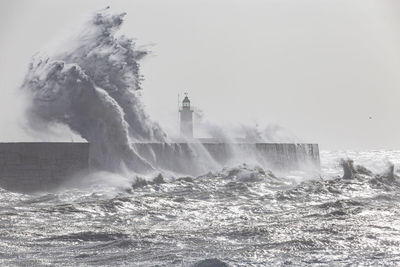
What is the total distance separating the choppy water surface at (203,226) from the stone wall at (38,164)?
29.5 inches

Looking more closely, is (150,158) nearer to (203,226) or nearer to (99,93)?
(99,93)

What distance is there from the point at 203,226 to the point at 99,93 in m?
11.4

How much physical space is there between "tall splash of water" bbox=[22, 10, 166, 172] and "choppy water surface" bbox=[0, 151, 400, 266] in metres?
4.03

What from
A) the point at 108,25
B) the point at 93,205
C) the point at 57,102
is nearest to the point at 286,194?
the point at 93,205

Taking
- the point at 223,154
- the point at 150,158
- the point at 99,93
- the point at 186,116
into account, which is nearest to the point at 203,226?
the point at 150,158

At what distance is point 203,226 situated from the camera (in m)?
8.92

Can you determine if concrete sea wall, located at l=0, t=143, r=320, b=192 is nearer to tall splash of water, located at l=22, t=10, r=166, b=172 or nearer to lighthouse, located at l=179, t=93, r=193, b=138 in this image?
tall splash of water, located at l=22, t=10, r=166, b=172

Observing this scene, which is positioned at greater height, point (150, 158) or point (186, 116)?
point (186, 116)

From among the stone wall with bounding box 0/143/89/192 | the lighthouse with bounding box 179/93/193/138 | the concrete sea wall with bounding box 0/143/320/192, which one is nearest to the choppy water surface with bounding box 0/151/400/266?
the stone wall with bounding box 0/143/89/192

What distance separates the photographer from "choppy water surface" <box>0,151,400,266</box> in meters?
6.66

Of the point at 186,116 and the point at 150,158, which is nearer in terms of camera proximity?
the point at 150,158

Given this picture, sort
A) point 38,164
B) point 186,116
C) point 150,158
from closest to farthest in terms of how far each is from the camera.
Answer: point 38,164
point 150,158
point 186,116

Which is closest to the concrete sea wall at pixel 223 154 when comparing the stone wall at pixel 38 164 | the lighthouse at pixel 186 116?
the stone wall at pixel 38 164

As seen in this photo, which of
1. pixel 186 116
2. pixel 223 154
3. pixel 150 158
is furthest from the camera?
pixel 186 116
